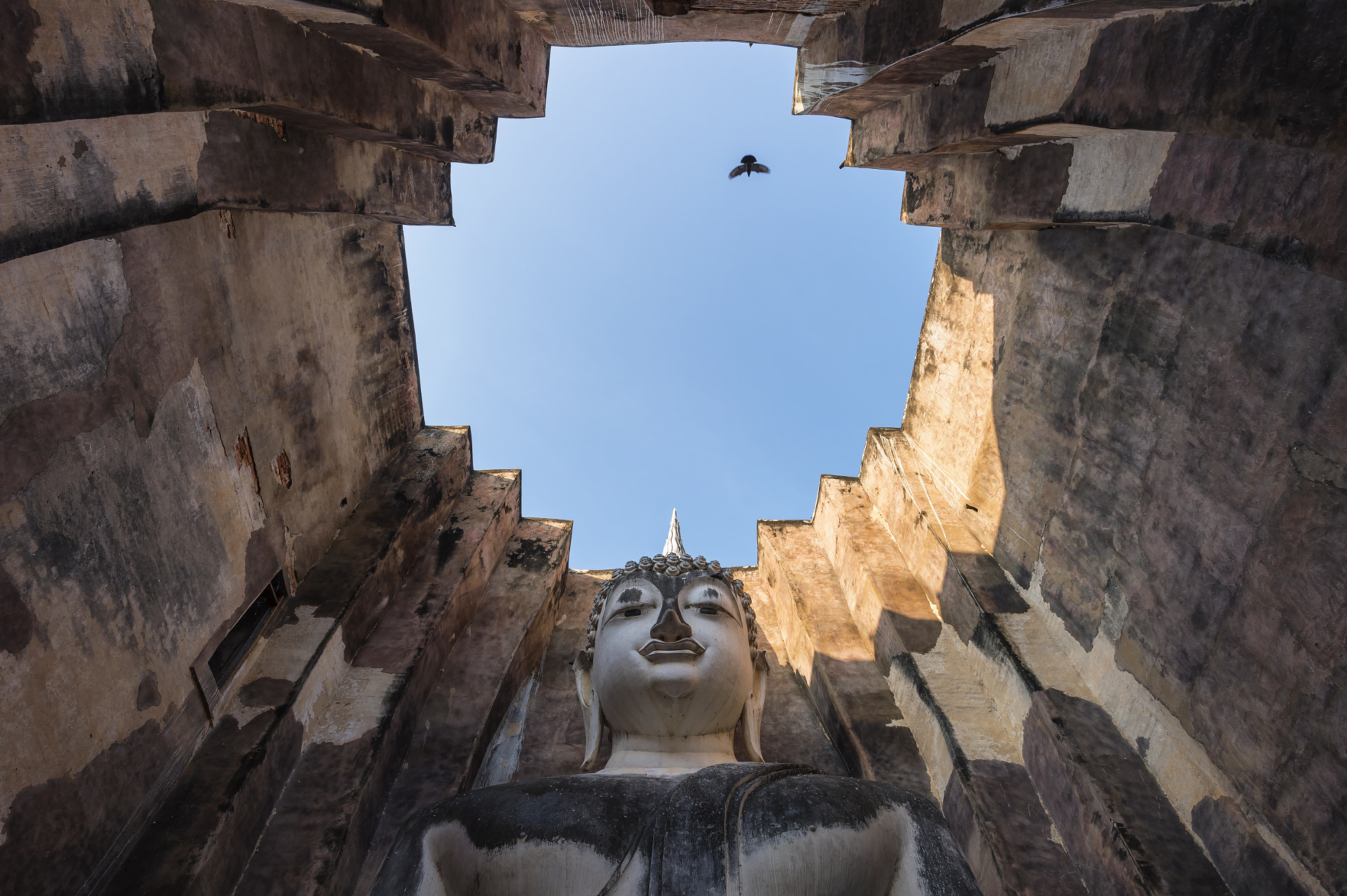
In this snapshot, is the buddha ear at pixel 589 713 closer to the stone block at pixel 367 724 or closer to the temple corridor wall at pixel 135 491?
the stone block at pixel 367 724

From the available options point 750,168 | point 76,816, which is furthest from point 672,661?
point 750,168

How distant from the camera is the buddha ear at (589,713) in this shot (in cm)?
359

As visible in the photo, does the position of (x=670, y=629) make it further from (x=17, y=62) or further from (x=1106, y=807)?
(x=17, y=62)

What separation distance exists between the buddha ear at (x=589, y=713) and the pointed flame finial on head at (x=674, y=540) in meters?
3.66

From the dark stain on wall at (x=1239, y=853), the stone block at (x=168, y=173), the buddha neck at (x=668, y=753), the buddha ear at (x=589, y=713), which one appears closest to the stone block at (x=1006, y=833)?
the dark stain on wall at (x=1239, y=853)

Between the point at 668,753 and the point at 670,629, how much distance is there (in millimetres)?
561

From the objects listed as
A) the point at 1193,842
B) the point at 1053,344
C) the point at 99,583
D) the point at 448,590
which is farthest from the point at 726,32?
the point at 1193,842

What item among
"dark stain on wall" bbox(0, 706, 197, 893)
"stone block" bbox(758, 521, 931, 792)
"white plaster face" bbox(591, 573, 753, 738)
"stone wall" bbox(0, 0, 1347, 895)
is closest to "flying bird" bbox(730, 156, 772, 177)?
"stone wall" bbox(0, 0, 1347, 895)

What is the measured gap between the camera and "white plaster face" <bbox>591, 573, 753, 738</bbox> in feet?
10.9

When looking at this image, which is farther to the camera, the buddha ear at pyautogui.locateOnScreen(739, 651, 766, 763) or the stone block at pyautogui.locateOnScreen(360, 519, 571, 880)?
the stone block at pyautogui.locateOnScreen(360, 519, 571, 880)

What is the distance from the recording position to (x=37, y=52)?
2.01 metres

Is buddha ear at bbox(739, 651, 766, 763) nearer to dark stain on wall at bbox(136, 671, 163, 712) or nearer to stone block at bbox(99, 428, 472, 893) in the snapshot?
stone block at bbox(99, 428, 472, 893)

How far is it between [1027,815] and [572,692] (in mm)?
2859

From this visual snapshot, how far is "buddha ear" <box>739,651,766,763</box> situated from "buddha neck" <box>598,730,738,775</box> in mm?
166
